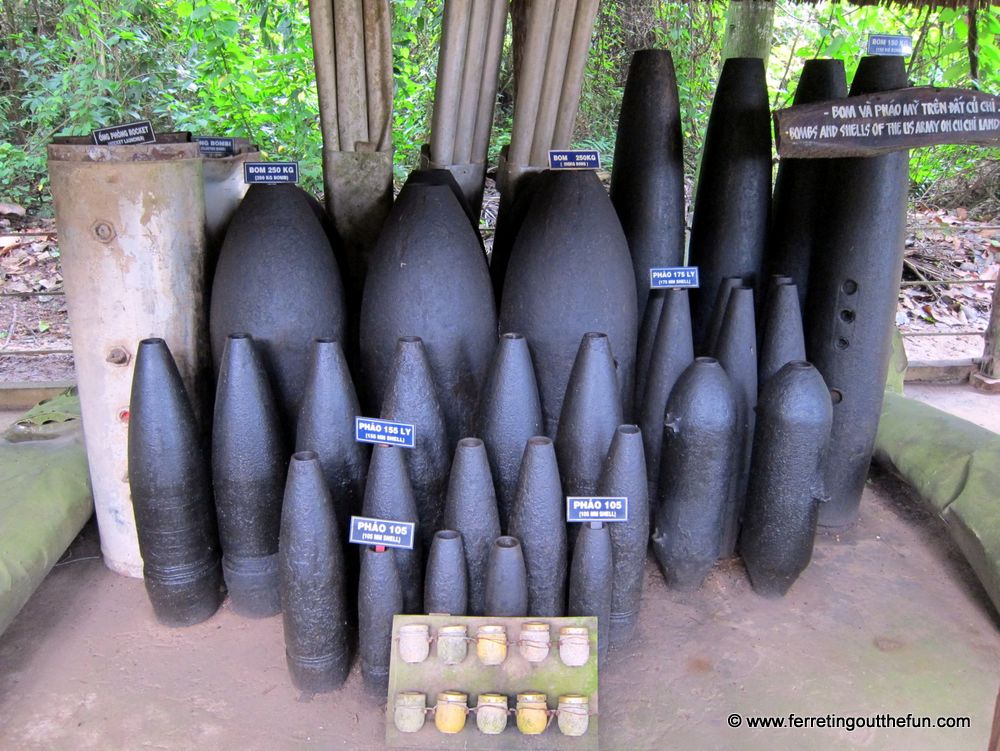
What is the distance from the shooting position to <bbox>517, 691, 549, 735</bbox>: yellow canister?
141cm

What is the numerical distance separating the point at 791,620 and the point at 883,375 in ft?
2.41

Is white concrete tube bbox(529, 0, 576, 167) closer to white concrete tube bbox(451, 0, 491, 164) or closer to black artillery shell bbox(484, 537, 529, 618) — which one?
white concrete tube bbox(451, 0, 491, 164)

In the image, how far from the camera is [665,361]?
1943mm

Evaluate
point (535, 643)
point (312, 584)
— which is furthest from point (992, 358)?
point (312, 584)

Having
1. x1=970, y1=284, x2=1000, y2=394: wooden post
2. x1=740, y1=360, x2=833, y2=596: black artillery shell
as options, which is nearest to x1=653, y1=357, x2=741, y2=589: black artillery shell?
x1=740, y1=360, x2=833, y2=596: black artillery shell

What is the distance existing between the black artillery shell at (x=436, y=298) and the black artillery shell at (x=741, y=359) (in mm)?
584

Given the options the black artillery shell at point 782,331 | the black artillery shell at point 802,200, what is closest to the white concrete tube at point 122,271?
the black artillery shell at point 782,331

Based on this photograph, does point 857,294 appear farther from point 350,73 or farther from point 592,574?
point 350,73

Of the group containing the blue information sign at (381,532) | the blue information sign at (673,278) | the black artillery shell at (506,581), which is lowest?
the black artillery shell at (506,581)

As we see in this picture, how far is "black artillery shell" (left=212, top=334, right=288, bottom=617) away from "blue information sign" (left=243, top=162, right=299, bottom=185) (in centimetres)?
50

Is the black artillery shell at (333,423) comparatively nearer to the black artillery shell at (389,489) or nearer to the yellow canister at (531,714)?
the black artillery shell at (389,489)

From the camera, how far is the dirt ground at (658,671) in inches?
60.9

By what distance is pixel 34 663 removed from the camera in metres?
1.73

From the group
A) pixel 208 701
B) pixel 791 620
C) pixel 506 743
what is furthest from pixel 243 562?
pixel 791 620
